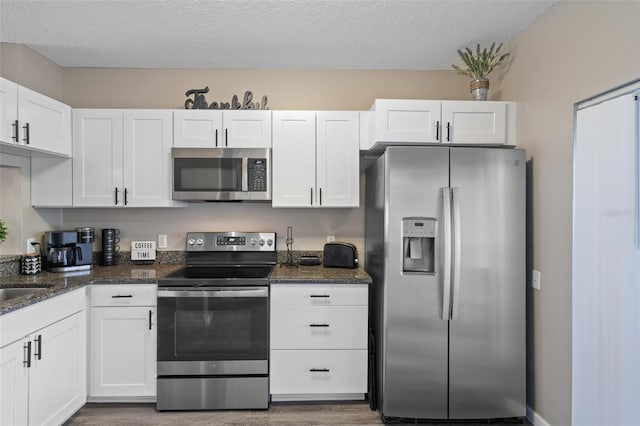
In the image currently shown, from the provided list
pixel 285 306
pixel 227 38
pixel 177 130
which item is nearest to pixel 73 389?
pixel 285 306

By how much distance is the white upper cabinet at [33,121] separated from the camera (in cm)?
228

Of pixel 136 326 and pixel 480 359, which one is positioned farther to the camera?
pixel 136 326

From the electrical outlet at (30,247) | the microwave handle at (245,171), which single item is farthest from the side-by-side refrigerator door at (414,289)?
the electrical outlet at (30,247)

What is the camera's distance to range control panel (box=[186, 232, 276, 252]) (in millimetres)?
3209

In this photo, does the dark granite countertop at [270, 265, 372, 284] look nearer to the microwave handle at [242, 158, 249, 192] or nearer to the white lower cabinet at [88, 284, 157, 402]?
the microwave handle at [242, 158, 249, 192]

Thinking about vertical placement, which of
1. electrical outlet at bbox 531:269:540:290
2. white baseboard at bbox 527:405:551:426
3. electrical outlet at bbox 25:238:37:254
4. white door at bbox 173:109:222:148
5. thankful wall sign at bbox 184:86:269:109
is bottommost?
white baseboard at bbox 527:405:551:426

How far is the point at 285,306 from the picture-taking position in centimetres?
265

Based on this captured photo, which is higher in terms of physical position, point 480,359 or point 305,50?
point 305,50

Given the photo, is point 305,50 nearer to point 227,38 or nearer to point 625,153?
point 227,38

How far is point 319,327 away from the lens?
266cm

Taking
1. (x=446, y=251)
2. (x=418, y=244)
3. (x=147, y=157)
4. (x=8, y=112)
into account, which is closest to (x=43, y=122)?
(x=8, y=112)

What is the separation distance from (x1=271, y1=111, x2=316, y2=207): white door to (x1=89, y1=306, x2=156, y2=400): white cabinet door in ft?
4.11

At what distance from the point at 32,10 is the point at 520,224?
3320 millimetres

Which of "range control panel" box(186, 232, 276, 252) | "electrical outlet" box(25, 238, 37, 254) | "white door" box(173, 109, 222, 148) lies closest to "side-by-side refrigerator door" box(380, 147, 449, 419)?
"range control panel" box(186, 232, 276, 252)
